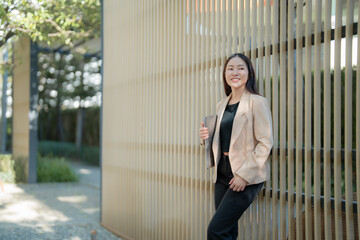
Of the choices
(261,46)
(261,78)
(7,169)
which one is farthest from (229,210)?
(7,169)

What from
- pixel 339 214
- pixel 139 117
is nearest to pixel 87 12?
pixel 139 117

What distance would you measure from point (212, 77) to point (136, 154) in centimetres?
182

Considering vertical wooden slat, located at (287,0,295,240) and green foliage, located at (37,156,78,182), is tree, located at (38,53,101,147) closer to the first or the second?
green foliage, located at (37,156,78,182)

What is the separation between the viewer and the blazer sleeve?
9.02 ft

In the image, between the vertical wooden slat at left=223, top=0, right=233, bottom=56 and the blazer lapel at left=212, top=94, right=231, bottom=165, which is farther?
the vertical wooden slat at left=223, top=0, right=233, bottom=56

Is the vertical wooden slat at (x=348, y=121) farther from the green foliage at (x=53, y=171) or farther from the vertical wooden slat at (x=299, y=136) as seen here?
the green foliage at (x=53, y=171)

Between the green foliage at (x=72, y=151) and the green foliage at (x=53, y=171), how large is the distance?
527cm

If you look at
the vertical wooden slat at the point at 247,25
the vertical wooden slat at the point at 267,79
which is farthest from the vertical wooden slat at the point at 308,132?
the vertical wooden slat at the point at 247,25

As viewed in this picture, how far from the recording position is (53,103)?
21.6 meters

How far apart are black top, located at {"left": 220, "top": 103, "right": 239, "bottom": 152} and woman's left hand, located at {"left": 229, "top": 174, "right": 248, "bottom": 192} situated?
10.3 inches

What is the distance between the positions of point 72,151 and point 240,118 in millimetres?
17021

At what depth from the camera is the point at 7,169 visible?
11.0 metres

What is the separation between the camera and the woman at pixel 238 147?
2.79 meters

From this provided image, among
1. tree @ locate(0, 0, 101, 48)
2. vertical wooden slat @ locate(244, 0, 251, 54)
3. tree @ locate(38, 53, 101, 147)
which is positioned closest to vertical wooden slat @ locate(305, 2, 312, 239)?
vertical wooden slat @ locate(244, 0, 251, 54)
